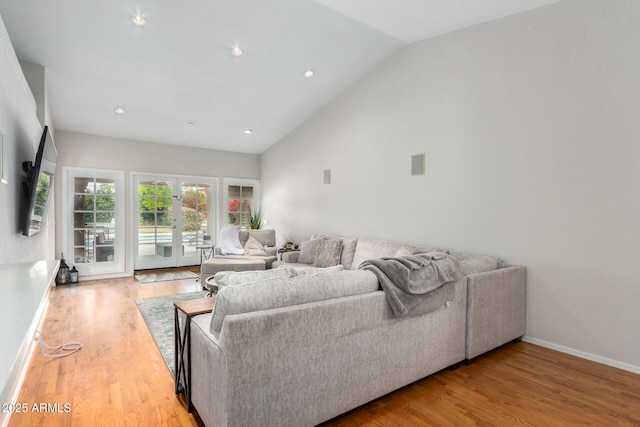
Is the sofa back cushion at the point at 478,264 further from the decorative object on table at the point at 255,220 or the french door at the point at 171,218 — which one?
the french door at the point at 171,218

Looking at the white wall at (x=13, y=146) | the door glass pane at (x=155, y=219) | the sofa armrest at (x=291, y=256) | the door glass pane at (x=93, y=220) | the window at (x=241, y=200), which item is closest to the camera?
the white wall at (x=13, y=146)

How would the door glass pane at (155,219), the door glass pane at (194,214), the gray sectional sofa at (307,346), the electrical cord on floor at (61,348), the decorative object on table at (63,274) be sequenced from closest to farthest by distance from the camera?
the gray sectional sofa at (307,346) < the electrical cord on floor at (61,348) < the decorative object on table at (63,274) < the door glass pane at (155,219) < the door glass pane at (194,214)

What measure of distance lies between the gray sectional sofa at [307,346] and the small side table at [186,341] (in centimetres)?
7

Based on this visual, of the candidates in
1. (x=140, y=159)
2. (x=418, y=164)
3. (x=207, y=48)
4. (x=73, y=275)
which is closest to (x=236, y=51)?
(x=207, y=48)

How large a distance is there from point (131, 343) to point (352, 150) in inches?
143

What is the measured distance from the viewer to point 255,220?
7188mm

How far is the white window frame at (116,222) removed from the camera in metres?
5.36

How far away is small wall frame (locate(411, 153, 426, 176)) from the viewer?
12.9 feet

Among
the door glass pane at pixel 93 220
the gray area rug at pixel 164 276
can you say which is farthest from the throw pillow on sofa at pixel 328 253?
the door glass pane at pixel 93 220

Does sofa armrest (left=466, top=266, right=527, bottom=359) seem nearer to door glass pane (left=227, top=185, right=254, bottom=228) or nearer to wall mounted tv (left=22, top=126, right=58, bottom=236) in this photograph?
wall mounted tv (left=22, top=126, right=58, bottom=236)

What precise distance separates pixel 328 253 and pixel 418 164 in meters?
1.72

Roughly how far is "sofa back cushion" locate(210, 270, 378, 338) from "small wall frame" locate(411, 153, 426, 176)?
2245 mm

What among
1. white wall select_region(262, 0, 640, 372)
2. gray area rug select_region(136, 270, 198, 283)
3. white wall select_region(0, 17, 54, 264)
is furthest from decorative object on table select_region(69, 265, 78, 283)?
white wall select_region(262, 0, 640, 372)

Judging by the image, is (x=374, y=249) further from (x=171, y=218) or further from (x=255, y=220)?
(x=171, y=218)
